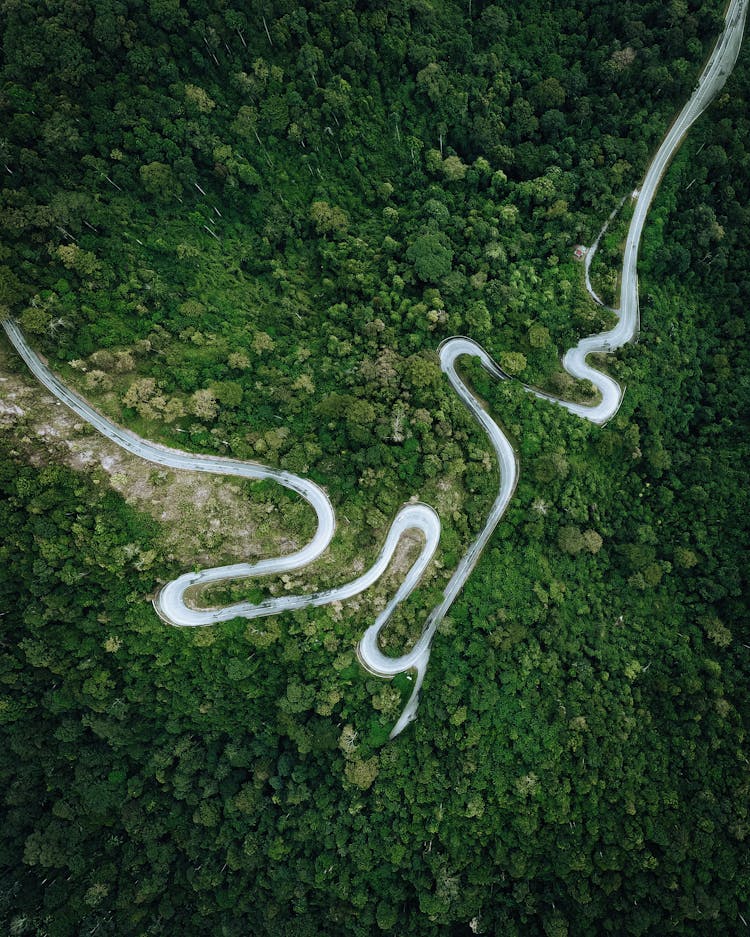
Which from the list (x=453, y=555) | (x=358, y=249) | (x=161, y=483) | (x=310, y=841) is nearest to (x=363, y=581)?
(x=453, y=555)

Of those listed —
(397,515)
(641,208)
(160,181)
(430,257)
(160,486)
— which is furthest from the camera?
(641,208)

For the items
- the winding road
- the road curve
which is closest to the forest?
the winding road

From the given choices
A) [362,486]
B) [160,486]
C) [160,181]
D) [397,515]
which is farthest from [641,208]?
[160,486]

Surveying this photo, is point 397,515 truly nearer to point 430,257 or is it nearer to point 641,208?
point 430,257

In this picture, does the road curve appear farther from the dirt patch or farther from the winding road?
the dirt patch

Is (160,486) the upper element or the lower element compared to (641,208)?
lower

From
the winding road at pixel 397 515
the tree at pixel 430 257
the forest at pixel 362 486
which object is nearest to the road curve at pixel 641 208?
the winding road at pixel 397 515
